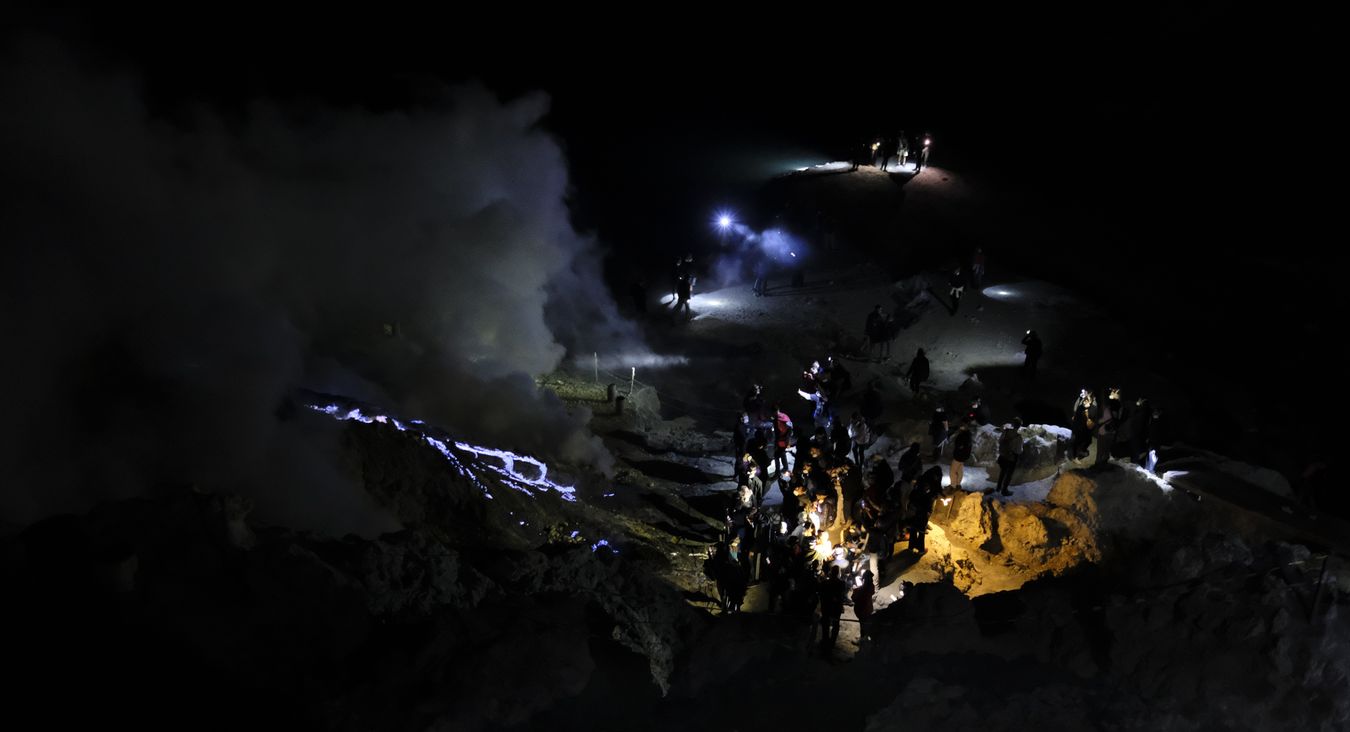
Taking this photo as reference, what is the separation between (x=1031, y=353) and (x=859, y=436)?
18.3 ft

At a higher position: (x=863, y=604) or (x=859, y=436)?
(x=859, y=436)

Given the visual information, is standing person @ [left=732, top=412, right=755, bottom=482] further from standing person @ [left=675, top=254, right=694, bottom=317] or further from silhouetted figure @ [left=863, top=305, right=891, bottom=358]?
standing person @ [left=675, top=254, right=694, bottom=317]

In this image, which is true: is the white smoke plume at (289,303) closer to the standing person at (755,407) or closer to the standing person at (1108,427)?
the standing person at (755,407)

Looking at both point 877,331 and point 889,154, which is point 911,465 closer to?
point 877,331

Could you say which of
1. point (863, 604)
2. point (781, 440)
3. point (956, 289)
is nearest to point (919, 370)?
point (956, 289)

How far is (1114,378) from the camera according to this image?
1734 cm

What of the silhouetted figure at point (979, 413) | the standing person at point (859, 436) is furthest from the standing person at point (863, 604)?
the standing person at point (859, 436)

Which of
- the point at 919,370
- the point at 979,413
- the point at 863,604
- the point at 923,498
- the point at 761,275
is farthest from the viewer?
the point at 761,275

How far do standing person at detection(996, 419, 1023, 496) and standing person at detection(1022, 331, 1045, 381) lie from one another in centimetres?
585

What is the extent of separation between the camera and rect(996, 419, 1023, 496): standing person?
1116cm

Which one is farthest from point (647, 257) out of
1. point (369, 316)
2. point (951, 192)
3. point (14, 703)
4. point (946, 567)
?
point (14, 703)

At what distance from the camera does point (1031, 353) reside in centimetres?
1677

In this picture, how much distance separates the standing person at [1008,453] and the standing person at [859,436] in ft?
6.86

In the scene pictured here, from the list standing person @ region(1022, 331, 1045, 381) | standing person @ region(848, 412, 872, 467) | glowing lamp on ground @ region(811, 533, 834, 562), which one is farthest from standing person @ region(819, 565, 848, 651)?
standing person @ region(1022, 331, 1045, 381)
